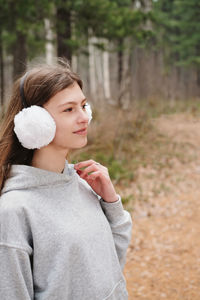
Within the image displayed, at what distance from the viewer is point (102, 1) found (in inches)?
296

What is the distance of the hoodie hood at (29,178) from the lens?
141cm

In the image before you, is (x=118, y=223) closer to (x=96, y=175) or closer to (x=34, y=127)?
(x=96, y=175)

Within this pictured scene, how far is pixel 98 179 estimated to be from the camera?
5.59 feet

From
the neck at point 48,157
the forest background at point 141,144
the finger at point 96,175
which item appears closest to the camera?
the neck at point 48,157

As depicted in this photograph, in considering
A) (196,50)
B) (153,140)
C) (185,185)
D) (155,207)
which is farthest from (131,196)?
(196,50)

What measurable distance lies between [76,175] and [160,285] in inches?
103

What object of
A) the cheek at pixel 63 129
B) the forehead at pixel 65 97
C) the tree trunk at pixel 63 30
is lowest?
the cheek at pixel 63 129

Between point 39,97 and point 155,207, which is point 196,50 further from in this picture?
point 39,97

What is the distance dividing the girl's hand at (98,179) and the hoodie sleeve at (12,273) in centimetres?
54

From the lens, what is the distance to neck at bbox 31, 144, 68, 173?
1.54m

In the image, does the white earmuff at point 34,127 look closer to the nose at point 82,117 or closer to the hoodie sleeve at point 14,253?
the nose at point 82,117

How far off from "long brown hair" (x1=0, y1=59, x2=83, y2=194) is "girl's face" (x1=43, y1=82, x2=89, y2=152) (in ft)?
0.10

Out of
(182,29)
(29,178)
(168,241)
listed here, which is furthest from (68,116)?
(182,29)

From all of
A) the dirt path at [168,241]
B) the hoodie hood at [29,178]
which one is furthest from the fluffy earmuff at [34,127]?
the dirt path at [168,241]
